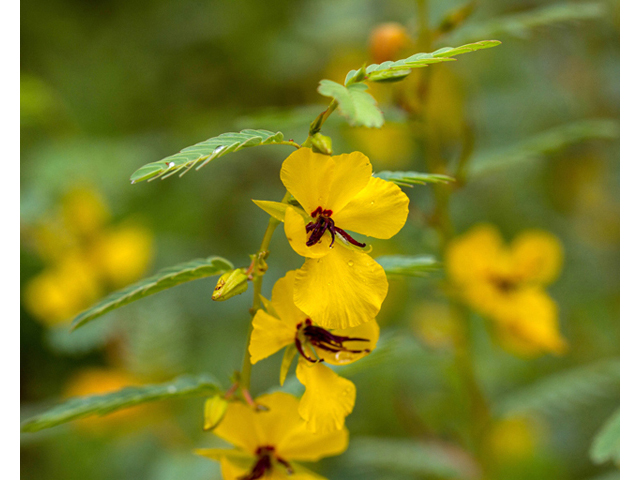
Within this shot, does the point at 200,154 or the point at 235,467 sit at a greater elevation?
the point at 200,154

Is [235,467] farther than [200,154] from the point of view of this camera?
Yes

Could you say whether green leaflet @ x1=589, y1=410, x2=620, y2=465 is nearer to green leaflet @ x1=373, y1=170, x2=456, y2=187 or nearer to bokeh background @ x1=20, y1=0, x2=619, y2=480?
bokeh background @ x1=20, y1=0, x2=619, y2=480

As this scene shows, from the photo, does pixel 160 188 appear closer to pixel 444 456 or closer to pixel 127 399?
pixel 444 456

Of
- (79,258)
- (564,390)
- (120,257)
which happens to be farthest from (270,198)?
(564,390)

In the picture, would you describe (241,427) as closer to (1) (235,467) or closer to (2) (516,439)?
(1) (235,467)

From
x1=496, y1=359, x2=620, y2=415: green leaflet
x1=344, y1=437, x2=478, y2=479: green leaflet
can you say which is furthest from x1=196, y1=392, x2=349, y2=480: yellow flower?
x1=496, y1=359, x2=620, y2=415: green leaflet
